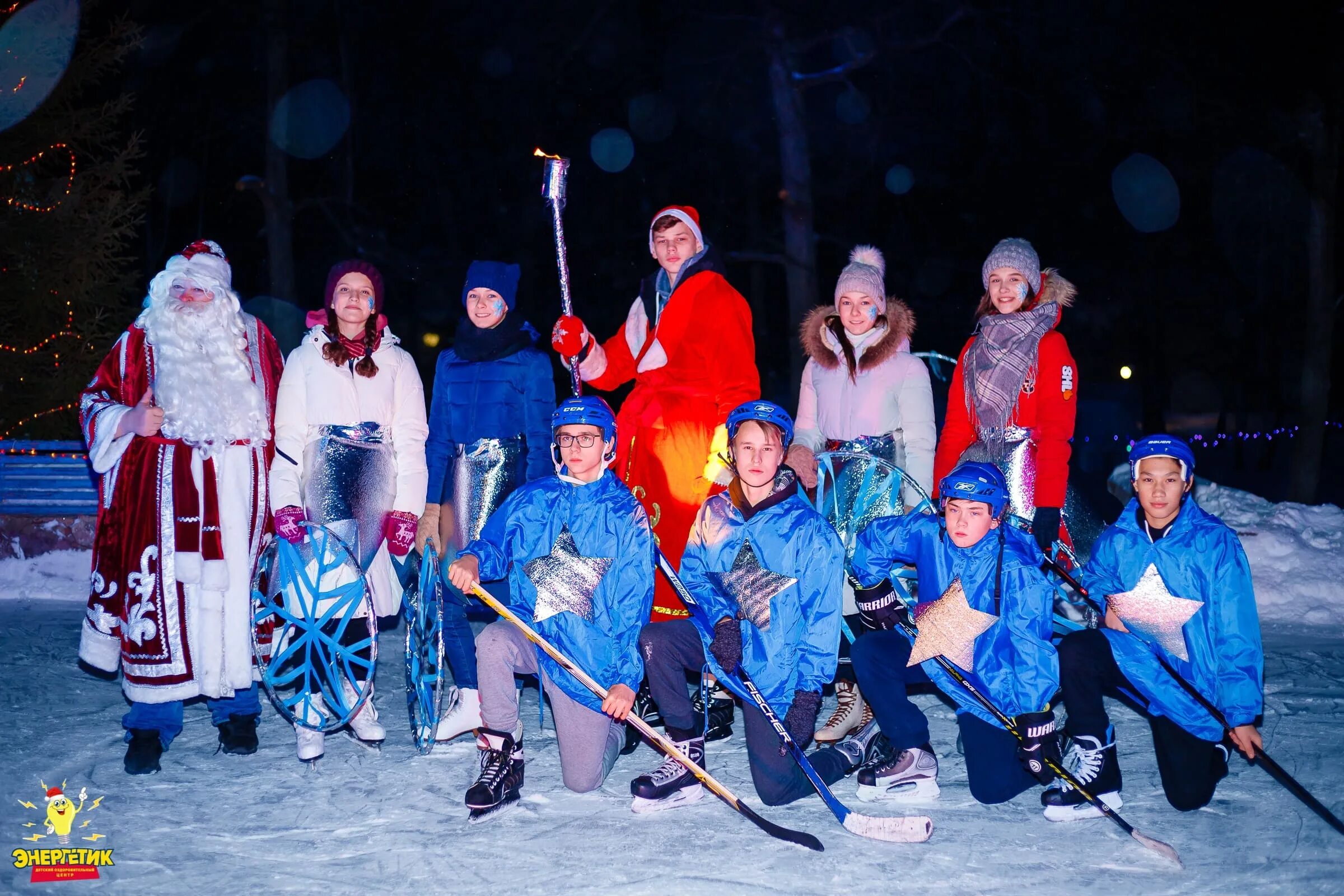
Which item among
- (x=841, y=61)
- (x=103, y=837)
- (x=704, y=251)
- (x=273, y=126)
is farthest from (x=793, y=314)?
(x=103, y=837)

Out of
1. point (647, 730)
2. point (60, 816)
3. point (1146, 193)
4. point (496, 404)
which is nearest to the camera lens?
point (60, 816)

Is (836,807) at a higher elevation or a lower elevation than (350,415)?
lower

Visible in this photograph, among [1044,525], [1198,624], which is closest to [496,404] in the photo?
[1044,525]

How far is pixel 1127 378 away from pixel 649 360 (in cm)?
2033

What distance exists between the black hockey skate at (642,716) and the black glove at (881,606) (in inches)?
42.0

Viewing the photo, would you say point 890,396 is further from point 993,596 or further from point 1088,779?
point 1088,779

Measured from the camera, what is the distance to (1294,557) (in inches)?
311

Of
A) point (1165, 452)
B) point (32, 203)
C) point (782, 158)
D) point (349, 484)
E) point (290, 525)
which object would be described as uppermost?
point (782, 158)

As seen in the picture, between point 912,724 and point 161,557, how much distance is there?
307cm

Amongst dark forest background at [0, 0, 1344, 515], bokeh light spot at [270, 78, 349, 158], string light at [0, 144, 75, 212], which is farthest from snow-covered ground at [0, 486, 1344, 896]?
bokeh light spot at [270, 78, 349, 158]

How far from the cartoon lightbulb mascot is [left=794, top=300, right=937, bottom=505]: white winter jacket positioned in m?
3.35

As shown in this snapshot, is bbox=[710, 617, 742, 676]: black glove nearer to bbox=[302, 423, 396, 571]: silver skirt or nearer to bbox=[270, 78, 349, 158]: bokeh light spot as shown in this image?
bbox=[302, 423, 396, 571]: silver skirt

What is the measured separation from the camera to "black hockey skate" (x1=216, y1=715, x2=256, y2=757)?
4.69 metres

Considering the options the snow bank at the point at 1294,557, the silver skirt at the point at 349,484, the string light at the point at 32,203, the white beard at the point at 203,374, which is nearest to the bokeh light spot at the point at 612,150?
the string light at the point at 32,203
